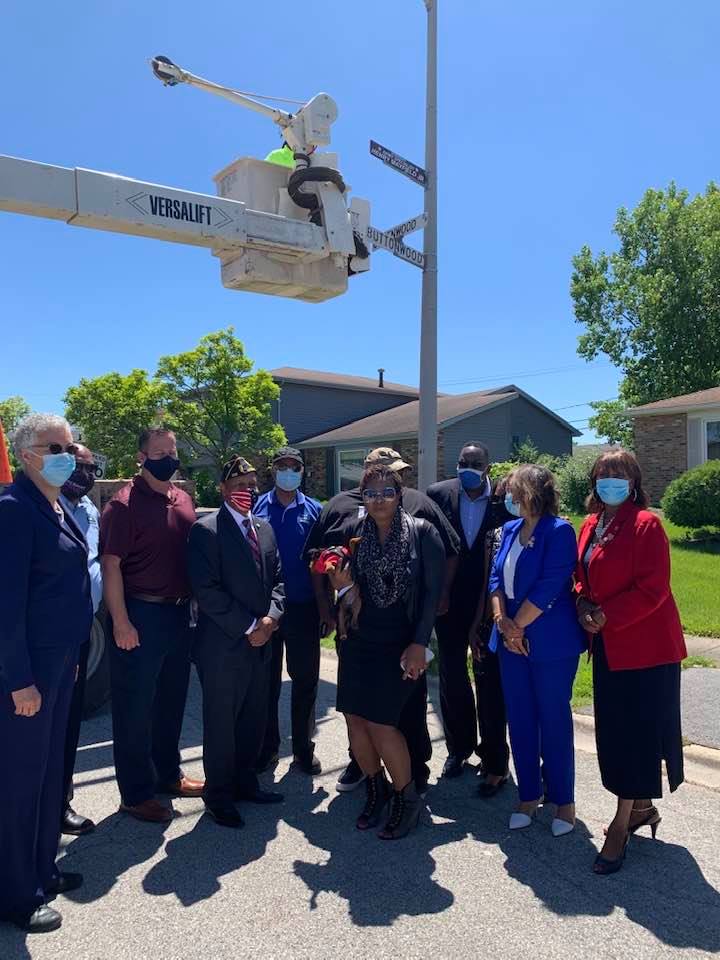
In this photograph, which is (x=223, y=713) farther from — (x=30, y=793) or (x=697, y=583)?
(x=697, y=583)

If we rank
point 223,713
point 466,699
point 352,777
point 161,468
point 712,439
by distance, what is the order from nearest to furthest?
point 223,713, point 161,468, point 352,777, point 466,699, point 712,439

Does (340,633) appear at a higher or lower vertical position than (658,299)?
lower

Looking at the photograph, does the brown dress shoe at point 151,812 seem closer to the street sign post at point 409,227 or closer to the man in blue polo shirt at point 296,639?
the man in blue polo shirt at point 296,639

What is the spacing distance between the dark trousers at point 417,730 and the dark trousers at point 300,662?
0.50m

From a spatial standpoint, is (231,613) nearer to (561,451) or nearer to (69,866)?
(69,866)

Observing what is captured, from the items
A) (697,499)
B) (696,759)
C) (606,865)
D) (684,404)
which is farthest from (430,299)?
(684,404)

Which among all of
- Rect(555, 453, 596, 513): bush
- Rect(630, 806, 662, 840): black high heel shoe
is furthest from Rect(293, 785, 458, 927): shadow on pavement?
Rect(555, 453, 596, 513): bush

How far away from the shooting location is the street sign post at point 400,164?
282 inches

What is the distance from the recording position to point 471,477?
4.58 meters

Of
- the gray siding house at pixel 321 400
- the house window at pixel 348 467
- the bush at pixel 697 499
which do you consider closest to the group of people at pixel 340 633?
the bush at pixel 697 499

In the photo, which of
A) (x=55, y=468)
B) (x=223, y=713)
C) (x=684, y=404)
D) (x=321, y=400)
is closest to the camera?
(x=55, y=468)

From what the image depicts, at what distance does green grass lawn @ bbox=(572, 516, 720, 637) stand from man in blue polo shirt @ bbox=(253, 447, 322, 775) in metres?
4.92

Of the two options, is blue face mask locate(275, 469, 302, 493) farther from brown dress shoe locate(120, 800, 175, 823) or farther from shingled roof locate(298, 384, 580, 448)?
shingled roof locate(298, 384, 580, 448)

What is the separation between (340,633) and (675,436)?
63.0ft
